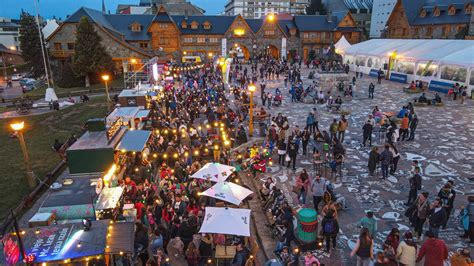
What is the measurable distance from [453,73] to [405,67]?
7.19 meters

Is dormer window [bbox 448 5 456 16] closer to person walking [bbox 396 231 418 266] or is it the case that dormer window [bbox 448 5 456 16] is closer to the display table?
person walking [bbox 396 231 418 266]

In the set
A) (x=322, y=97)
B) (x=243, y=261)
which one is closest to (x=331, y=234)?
(x=243, y=261)

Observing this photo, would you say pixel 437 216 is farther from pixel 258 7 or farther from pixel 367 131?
pixel 258 7

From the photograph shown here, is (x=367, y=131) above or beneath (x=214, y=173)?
above

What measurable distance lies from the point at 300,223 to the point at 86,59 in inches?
1582

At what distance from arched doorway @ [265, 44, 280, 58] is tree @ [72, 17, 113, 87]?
29.2 metres

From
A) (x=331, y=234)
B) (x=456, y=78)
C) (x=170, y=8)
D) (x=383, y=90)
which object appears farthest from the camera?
(x=170, y=8)

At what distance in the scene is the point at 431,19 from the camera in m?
51.5

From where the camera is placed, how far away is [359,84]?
37.6 meters

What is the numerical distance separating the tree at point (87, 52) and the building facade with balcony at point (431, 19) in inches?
1781

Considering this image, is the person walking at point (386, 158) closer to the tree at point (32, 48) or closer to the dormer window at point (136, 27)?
the dormer window at point (136, 27)

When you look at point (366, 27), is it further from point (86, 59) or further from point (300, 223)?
point (300, 223)

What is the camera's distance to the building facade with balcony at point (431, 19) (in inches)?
1859

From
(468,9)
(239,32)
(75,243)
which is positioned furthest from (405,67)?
(75,243)
